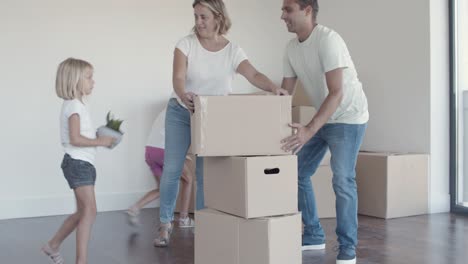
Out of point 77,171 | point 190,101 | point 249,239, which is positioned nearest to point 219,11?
point 190,101

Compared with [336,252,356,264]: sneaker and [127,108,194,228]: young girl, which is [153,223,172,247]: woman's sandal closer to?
[127,108,194,228]: young girl

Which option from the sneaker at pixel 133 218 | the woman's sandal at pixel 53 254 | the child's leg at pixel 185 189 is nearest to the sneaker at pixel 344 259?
the woman's sandal at pixel 53 254

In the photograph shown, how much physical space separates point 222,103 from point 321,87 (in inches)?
25.7

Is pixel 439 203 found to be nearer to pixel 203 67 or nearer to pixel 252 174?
pixel 203 67

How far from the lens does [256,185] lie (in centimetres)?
242

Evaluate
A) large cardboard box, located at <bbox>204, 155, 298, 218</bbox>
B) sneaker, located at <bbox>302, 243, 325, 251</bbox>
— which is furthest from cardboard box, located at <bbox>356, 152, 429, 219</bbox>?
large cardboard box, located at <bbox>204, 155, 298, 218</bbox>

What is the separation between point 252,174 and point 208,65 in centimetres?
74

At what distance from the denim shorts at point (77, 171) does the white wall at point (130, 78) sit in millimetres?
1976

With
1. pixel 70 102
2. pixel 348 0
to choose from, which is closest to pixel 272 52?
pixel 348 0

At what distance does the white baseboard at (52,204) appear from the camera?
175 inches

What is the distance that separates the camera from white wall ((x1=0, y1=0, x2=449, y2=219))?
176 inches

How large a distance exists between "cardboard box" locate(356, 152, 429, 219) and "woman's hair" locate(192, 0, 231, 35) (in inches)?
73.9

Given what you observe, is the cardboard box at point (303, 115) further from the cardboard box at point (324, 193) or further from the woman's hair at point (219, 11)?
the woman's hair at point (219, 11)

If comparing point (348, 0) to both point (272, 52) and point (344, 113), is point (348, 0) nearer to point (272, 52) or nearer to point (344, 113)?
point (272, 52)
